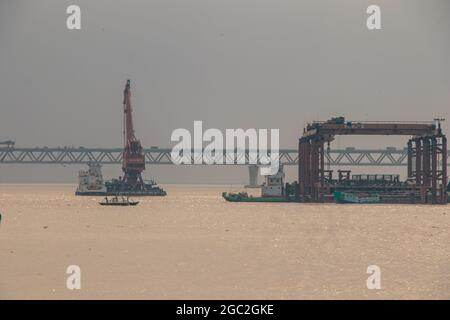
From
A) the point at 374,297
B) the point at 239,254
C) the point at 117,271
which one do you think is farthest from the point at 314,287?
the point at 239,254

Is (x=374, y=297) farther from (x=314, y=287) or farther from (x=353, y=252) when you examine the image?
(x=353, y=252)

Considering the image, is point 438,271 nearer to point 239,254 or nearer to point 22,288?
point 239,254
